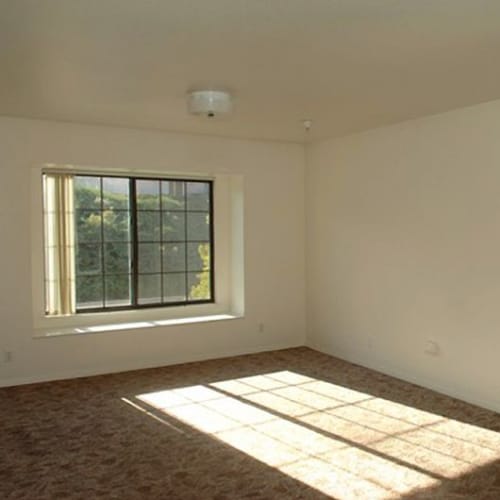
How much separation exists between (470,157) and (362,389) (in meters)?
2.18

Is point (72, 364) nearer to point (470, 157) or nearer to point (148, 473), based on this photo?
point (148, 473)

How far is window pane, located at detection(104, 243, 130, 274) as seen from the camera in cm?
582

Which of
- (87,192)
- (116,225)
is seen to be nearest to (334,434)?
(116,225)

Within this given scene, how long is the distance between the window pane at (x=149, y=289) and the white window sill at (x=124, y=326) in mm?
278

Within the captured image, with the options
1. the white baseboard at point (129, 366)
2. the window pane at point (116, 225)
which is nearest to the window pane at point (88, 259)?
the window pane at point (116, 225)

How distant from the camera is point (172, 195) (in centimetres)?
620

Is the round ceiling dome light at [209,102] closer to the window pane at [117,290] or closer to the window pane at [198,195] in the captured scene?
the window pane at [198,195]

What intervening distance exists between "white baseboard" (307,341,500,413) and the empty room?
0.06 feet

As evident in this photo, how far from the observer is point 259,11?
2.46 m

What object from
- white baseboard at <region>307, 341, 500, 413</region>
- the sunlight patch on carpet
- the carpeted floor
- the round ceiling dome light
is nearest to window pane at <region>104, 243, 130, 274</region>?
the carpeted floor

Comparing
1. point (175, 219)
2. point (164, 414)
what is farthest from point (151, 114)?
point (164, 414)

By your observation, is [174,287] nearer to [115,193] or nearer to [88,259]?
[88,259]

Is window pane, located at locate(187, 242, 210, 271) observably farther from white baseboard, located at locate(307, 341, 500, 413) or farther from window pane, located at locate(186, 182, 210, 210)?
white baseboard, located at locate(307, 341, 500, 413)

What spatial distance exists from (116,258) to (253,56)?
3.39m
